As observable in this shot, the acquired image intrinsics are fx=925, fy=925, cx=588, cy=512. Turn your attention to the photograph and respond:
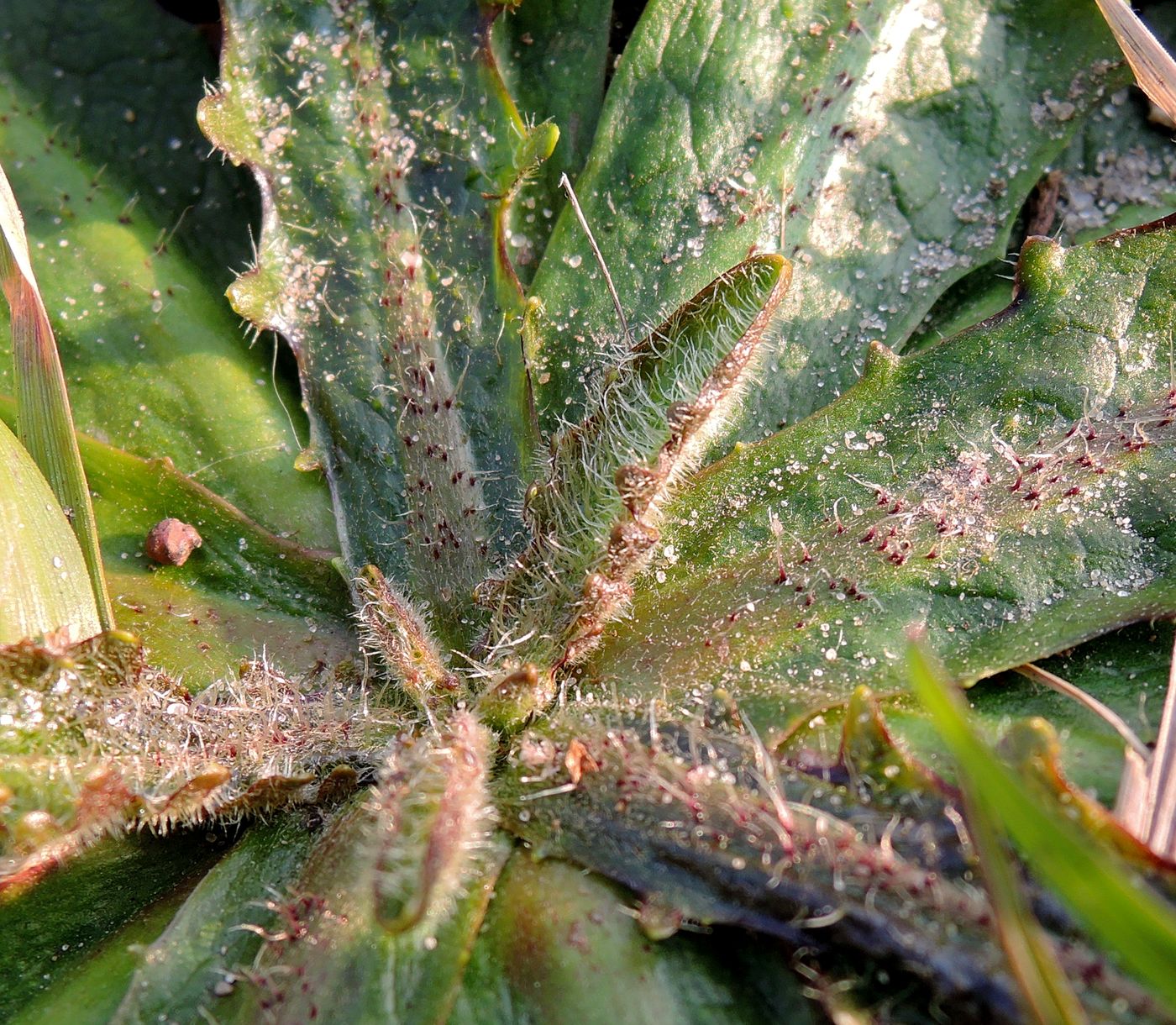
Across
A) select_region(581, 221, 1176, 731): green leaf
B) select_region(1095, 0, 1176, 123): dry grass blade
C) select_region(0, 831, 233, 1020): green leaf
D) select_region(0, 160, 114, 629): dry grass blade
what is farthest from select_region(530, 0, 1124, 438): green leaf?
select_region(0, 831, 233, 1020): green leaf

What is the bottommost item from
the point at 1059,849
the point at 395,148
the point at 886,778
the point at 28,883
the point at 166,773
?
the point at 28,883

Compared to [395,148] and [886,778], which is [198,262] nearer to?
[395,148]

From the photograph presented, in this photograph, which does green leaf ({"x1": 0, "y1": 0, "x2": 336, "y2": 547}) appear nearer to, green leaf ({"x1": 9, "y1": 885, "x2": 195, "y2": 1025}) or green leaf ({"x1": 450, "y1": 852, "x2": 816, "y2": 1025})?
green leaf ({"x1": 9, "y1": 885, "x2": 195, "y2": 1025})

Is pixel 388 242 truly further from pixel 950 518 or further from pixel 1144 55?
pixel 1144 55

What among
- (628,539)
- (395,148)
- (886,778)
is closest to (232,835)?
(628,539)

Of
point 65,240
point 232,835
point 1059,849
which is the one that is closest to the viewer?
point 1059,849

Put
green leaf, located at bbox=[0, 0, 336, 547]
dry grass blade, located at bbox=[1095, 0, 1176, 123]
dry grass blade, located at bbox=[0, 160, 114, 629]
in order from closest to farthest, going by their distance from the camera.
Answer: dry grass blade, located at bbox=[0, 160, 114, 629], dry grass blade, located at bbox=[1095, 0, 1176, 123], green leaf, located at bbox=[0, 0, 336, 547]

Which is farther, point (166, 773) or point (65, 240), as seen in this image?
point (65, 240)
